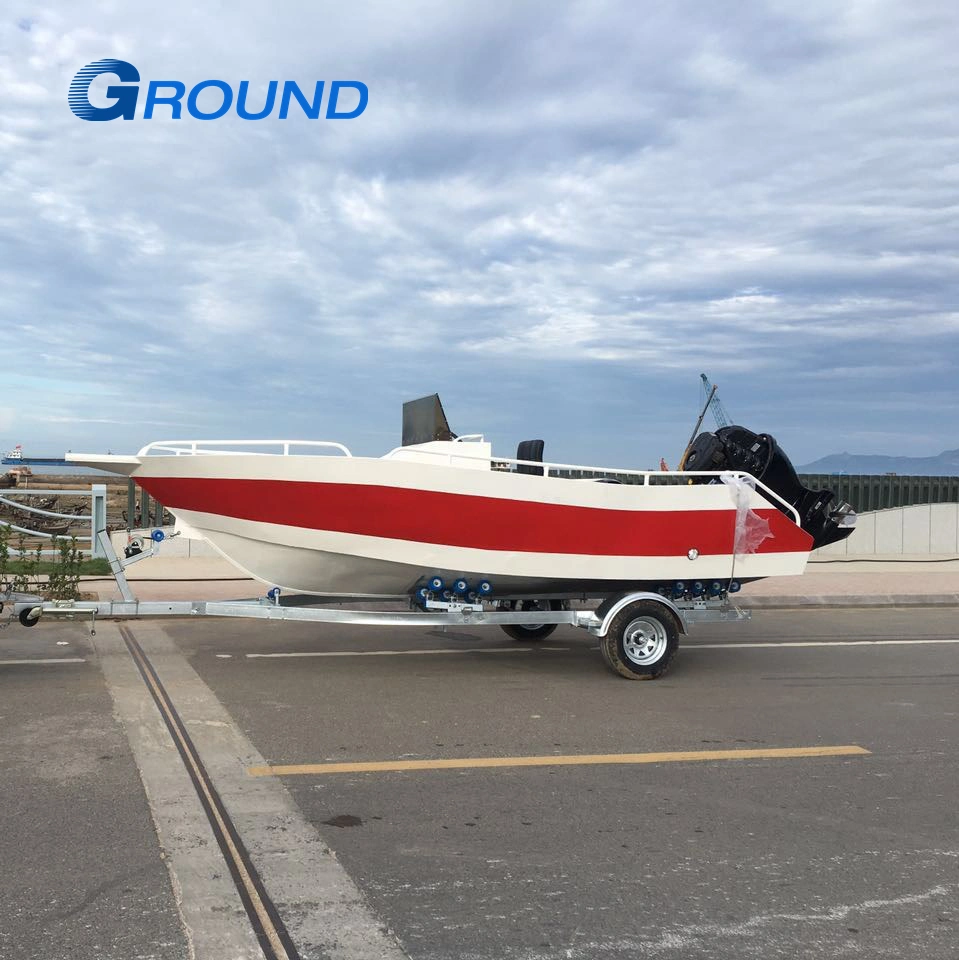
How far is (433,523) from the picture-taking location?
7.84 meters

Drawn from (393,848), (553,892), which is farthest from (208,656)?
(553,892)

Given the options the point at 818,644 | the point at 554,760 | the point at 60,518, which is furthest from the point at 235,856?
the point at 60,518

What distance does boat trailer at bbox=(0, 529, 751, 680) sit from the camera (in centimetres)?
773

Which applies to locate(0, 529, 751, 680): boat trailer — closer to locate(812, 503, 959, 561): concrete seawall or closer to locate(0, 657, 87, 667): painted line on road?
locate(0, 657, 87, 667): painted line on road

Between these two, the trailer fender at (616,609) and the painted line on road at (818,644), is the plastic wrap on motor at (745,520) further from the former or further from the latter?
the painted line on road at (818,644)

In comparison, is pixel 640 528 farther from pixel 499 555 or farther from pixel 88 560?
pixel 88 560

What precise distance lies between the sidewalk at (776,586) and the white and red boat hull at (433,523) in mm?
4552

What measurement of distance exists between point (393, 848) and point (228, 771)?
1474 millimetres

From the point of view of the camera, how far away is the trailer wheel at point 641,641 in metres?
8.27

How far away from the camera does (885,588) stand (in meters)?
14.9

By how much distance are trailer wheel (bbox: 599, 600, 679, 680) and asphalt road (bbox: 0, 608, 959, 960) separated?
0.16 meters

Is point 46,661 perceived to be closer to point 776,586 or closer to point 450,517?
point 450,517

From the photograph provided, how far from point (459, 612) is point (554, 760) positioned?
2.38 meters

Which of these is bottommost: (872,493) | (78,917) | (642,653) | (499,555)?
(78,917)
